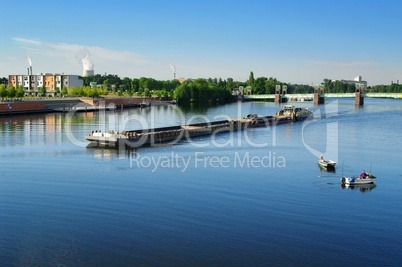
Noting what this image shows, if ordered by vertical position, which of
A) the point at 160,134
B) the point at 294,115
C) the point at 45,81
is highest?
the point at 45,81

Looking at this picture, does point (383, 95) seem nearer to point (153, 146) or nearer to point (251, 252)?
point (153, 146)

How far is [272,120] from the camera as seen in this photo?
42.9 metres

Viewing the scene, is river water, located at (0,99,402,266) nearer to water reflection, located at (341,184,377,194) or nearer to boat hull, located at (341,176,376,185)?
water reflection, located at (341,184,377,194)

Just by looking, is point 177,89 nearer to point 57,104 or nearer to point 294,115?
point 57,104

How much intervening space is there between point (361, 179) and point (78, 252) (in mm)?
10372

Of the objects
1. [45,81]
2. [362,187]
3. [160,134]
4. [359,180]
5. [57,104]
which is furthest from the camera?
[45,81]

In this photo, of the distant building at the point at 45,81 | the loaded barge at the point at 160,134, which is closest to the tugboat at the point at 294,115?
the loaded barge at the point at 160,134

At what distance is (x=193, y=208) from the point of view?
12.7m

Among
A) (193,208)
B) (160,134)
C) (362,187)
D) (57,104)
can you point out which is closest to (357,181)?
(362,187)

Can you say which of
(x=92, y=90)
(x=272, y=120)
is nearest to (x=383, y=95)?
(x=272, y=120)

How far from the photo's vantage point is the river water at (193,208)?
9727 millimetres

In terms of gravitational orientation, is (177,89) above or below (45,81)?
below

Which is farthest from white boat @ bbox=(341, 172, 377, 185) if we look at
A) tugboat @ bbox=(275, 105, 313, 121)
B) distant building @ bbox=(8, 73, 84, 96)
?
distant building @ bbox=(8, 73, 84, 96)

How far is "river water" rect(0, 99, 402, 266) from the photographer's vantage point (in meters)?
9.73
